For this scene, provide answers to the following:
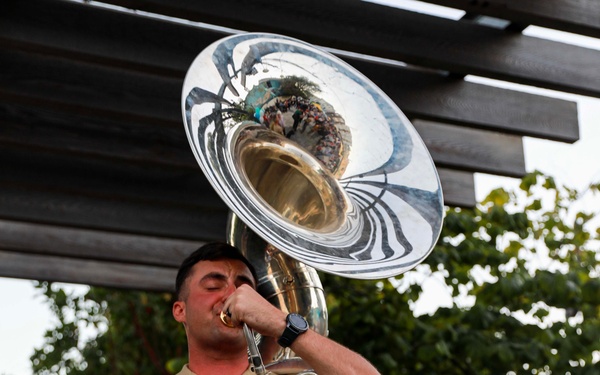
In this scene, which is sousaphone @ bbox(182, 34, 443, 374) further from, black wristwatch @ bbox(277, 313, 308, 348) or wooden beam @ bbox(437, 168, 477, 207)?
wooden beam @ bbox(437, 168, 477, 207)

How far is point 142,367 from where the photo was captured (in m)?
8.50

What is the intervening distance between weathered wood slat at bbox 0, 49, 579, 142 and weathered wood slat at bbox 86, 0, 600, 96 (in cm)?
30

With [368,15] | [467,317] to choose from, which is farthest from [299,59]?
[467,317]

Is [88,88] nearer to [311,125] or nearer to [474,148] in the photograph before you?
[311,125]

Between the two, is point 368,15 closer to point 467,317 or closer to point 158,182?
point 158,182

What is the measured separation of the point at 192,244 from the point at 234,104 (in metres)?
3.29

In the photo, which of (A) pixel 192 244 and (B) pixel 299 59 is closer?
(B) pixel 299 59

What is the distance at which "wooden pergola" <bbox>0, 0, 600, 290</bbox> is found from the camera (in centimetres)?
351

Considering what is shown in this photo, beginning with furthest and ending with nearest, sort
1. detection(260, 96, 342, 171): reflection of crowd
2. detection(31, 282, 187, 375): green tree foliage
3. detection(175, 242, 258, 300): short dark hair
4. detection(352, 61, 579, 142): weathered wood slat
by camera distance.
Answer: detection(31, 282, 187, 375): green tree foliage
detection(352, 61, 579, 142): weathered wood slat
detection(260, 96, 342, 171): reflection of crowd
detection(175, 242, 258, 300): short dark hair

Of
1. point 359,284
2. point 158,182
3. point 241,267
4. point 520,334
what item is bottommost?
point 359,284

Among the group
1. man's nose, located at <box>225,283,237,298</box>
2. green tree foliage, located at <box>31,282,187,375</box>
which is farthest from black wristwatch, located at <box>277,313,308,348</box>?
green tree foliage, located at <box>31,282,187,375</box>

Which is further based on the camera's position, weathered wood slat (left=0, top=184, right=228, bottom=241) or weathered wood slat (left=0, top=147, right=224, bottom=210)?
weathered wood slat (left=0, top=184, right=228, bottom=241)

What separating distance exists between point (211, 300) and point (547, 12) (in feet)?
5.37

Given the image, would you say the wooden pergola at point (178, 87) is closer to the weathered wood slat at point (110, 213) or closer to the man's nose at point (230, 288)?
the weathered wood slat at point (110, 213)
